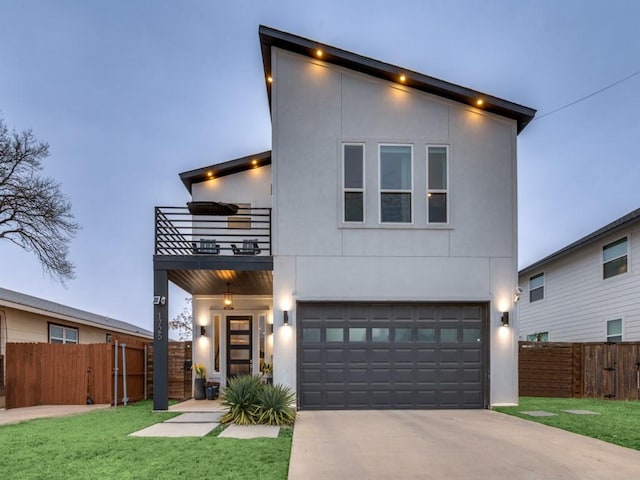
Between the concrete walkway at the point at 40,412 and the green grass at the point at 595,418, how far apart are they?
8878 mm

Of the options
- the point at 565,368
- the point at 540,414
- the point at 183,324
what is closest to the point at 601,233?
the point at 565,368

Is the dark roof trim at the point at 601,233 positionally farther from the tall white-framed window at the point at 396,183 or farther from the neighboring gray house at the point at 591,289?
the tall white-framed window at the point at 396,183

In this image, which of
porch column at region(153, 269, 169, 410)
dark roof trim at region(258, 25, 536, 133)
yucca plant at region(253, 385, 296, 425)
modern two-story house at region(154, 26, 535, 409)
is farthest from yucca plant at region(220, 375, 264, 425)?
dark roof trim at region(258, 25, 536, 133)

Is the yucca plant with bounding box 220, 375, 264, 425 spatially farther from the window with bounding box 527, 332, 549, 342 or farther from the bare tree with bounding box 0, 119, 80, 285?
the window with bounding box 527, 332, 549, 342

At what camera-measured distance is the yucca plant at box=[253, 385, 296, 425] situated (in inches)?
341

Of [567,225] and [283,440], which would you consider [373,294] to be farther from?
[567,225]

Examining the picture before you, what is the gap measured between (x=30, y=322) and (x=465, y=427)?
12635 millimetres

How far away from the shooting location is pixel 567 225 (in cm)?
4719

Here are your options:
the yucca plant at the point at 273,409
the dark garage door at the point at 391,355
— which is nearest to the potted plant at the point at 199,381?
the dark garage door at the point at 391,355

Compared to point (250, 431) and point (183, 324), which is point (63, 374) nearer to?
point (250, 431)

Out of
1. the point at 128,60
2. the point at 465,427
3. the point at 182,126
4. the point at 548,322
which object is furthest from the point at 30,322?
the point at 182,126

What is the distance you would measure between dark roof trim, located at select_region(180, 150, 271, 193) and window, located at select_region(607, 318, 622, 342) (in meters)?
11.0

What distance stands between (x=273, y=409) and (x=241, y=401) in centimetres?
57

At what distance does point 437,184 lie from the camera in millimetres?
11016
